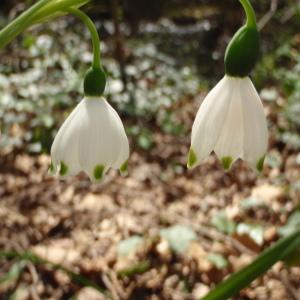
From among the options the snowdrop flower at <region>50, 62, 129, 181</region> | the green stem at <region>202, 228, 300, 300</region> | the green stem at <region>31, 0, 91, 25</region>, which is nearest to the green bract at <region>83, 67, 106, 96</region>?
the snowdrop flower at <region>50, 62, 129, 181</region>

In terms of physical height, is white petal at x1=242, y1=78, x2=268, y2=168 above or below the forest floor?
above

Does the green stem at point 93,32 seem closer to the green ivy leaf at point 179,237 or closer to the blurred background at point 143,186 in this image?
the blurred background at point 143,186

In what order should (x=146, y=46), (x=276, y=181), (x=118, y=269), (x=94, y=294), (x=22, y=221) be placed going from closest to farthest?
1. (x=94, y=294)
2. (x=118, y=269)
3. (x=22, y=221)
4. (x=276, y=181)
5. (x=146, y=46)

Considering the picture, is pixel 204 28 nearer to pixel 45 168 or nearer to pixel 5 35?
pixel 45 168

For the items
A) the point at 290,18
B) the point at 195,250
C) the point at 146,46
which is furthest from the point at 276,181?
the point at 290,18

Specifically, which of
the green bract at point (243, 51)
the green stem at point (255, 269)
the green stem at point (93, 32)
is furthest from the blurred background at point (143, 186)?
the green bract at point (243, 51)

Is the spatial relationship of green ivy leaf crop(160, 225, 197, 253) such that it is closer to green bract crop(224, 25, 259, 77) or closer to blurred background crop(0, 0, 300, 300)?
blurred background crop(0, 0, 300, 300)
